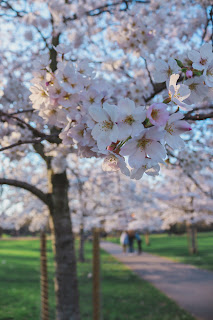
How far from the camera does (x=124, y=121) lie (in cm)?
117

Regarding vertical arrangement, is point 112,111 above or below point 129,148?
above

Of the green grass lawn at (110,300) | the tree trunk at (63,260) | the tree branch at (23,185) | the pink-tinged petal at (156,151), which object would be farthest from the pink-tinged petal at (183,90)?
the green grass lawn at (110,300)

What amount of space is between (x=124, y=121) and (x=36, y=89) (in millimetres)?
698

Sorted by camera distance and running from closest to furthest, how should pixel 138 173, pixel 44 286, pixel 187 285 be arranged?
pixel 138 173
pixel 44 286
pixel 187 285

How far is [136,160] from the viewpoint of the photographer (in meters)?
1.21

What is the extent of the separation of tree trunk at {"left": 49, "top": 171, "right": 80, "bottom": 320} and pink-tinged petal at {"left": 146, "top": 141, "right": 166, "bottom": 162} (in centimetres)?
347

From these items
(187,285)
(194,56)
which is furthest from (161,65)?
(187,285)

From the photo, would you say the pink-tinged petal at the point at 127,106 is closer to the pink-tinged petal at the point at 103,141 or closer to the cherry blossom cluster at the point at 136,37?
the pink-tinged petal at the point at 103,141

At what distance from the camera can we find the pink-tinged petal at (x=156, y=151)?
1175 millimetres

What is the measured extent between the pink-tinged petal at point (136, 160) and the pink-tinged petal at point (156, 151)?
34 mm

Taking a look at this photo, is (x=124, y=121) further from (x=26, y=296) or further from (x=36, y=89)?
(x=26, y=296)

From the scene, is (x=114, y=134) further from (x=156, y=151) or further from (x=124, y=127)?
(x=156, y=151)

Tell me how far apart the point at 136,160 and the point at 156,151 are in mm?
86

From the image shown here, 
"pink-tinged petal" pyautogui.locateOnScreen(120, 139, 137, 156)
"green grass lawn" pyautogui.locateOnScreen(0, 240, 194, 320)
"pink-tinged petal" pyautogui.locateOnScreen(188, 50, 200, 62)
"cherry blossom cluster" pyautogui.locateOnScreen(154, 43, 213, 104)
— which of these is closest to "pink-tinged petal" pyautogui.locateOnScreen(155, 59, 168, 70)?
"cherry blossom cluster" pyautogui.locateOnScreen(154, 43, 213, 104)
